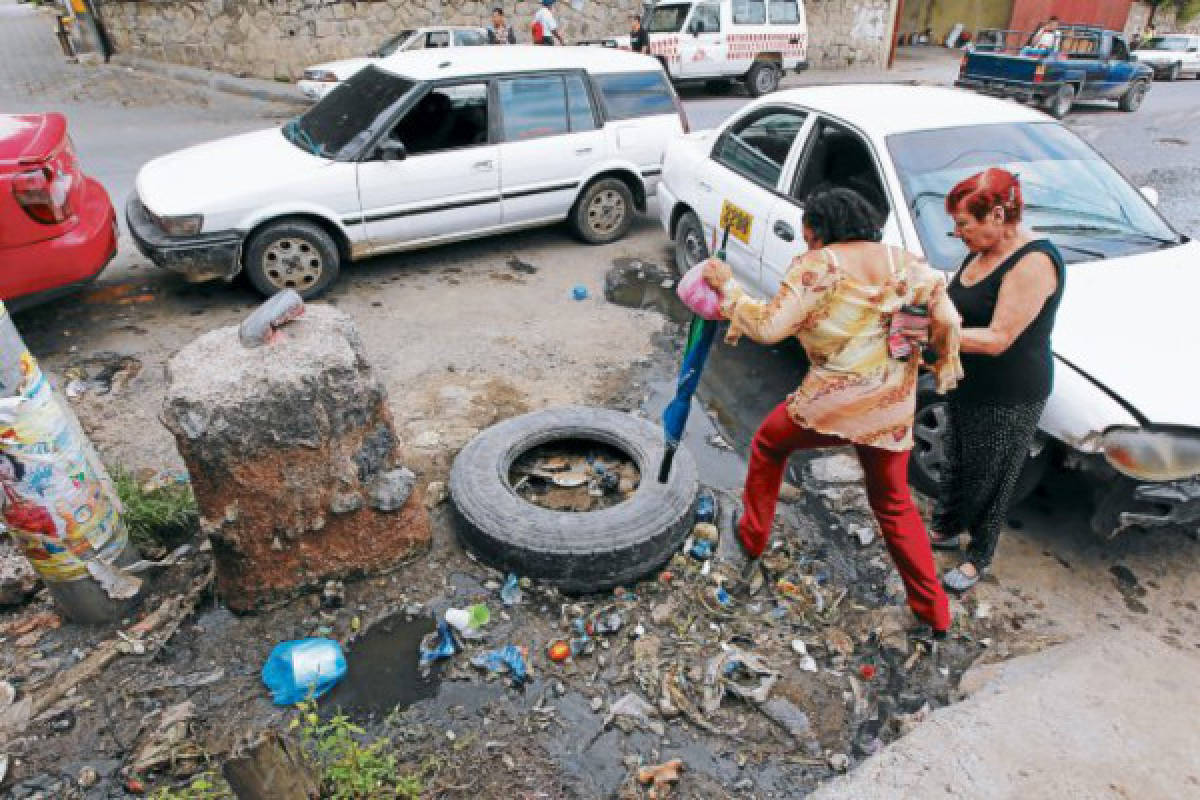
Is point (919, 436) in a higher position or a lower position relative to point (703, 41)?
lower

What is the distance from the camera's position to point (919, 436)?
3842mm

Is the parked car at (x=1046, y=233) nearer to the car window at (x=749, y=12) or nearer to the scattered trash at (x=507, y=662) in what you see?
the scattered trash at (x=507, y=662)

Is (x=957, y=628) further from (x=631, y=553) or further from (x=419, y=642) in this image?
(x=419, y=642)

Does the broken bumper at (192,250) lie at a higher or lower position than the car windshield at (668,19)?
lower

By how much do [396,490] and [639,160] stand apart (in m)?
4.89

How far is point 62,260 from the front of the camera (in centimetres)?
487

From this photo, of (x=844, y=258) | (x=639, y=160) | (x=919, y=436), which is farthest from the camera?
(x=639, y=160)

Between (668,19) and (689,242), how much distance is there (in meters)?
11.0

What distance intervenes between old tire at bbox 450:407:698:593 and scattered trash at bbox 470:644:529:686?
40 cm

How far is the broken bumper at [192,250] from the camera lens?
210 inches

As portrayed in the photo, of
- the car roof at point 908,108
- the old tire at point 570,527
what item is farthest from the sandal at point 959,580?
the car roof at point 908,108

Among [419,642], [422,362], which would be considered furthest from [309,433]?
[422,362]

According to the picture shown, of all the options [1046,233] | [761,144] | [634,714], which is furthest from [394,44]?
[634,714]

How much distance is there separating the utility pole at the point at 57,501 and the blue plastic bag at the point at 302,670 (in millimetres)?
772
